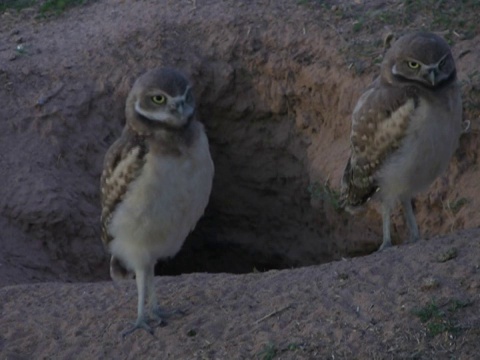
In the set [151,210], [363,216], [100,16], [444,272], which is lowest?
[363,216]

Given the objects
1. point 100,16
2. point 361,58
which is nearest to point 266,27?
point 361,58

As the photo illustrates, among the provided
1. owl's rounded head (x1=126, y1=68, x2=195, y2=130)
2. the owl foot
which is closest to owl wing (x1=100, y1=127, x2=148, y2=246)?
owl's rounded head (x1=126, y1=68, x2=195, y2=130)

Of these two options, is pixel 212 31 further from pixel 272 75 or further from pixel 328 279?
pixel 328 279

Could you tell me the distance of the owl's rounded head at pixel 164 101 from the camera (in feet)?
21.9

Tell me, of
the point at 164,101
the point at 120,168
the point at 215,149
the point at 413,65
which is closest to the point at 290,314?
the point at 120,168

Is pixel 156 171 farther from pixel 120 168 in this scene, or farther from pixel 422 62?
pixel 422 62

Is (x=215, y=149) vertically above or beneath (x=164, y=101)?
beneath

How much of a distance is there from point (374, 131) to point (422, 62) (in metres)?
0.67

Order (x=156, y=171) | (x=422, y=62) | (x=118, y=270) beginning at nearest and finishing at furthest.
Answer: (x=156, y=171), (x=118, y=270), (x=422, y=62)

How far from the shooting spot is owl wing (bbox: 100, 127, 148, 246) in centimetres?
674

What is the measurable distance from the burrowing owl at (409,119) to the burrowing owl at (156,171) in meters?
1.79

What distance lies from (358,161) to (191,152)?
2.17m

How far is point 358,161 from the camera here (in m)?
8.54

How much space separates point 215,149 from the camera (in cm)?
1160
